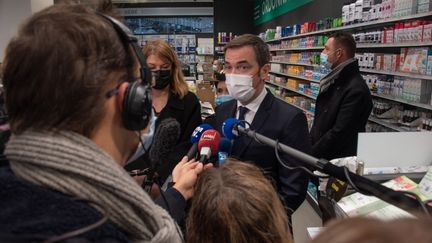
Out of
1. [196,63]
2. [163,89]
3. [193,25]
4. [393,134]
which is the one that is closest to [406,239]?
[393,134]

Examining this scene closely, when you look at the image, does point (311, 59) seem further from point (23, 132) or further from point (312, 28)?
point (23, 132)

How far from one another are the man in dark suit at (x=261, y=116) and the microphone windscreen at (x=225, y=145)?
1.2 inches

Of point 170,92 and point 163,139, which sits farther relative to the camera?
point 170,92

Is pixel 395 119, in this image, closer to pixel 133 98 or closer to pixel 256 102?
pixel 256 102

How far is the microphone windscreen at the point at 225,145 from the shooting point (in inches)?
68.8

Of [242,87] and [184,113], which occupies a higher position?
[242,87]

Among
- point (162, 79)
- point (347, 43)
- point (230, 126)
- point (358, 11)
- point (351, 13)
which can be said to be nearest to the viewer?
point (230, 126)

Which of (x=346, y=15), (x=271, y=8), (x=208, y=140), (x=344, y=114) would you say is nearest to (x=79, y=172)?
(x=208, y=140)

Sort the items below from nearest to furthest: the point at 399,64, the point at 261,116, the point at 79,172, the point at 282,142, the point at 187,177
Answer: the point at 79,172
the point at 187,177
the point at 282,142
the point at 261,116
the point at 399,64

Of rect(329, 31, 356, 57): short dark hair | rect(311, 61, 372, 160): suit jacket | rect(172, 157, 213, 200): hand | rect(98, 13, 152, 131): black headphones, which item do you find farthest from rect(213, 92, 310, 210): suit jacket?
rect(329, 31, 356, 57): short dark hair

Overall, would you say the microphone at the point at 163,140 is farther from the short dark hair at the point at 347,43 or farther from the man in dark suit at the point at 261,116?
the short dark hair at the point at 347,43

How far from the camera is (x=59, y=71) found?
69 cm

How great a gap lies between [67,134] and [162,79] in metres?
1.67

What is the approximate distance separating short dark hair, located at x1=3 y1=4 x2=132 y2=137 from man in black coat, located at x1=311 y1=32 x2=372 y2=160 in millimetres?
3255
